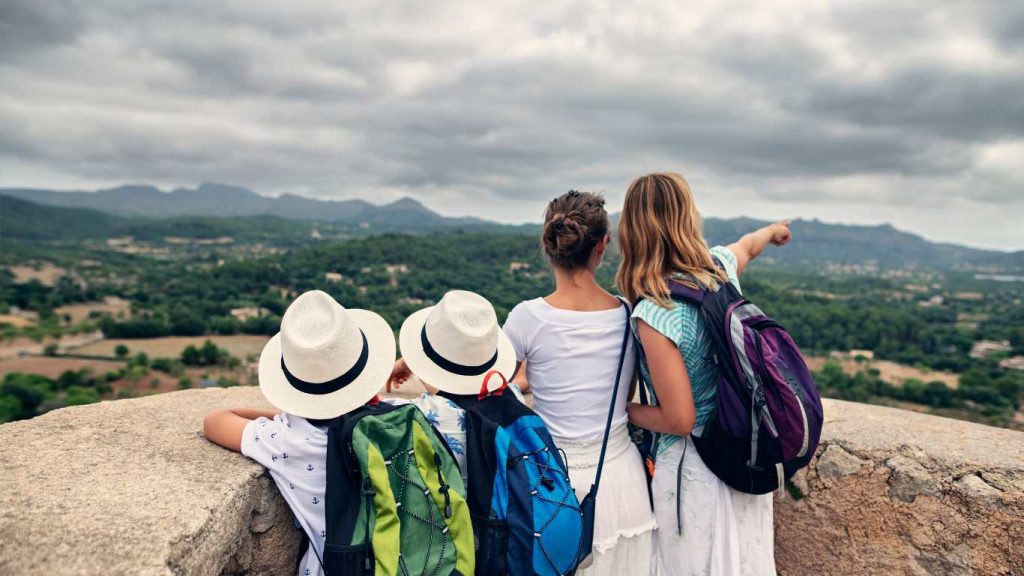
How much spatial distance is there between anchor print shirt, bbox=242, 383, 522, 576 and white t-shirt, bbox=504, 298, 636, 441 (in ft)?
1.32

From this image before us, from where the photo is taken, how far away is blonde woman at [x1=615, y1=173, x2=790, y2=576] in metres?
1.91

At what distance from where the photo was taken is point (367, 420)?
161 cm

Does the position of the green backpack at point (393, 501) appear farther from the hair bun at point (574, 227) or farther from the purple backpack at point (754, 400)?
the purple backpack at point (754, 400)

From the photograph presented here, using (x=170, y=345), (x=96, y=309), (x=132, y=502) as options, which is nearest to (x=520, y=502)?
(x=132, y=502)

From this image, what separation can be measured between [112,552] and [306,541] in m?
0.76

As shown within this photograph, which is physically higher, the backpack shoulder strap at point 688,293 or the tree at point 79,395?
the backpack shoulder strap at point 688,293

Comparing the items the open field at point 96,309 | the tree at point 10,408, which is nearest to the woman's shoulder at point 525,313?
the tree at point 10,408

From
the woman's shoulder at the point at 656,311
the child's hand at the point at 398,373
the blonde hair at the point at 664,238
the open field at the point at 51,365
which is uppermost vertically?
the blonde hair at the point at 664,238

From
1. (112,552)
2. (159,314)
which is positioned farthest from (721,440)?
(159,314)

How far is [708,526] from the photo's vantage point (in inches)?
76.7

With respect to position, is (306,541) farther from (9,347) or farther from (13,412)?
(9,347)

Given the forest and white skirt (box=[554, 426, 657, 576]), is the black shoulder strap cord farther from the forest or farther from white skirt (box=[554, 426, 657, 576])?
the forest

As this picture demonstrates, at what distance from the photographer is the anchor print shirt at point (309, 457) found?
5.74 ft

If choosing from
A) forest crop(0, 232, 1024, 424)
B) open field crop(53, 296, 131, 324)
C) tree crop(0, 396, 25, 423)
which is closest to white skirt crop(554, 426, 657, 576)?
forest crop(0, 232, 1024, 424)
